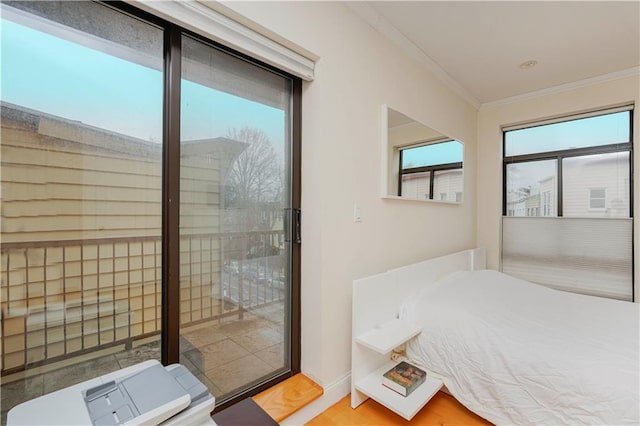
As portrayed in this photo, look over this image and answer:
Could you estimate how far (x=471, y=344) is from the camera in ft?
5.53

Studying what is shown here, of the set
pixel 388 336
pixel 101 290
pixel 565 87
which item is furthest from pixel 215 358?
pixel 565 87

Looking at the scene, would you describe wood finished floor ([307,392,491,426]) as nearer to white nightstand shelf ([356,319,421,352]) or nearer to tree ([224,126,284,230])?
white nightstand shelf ([356,319,421,352])

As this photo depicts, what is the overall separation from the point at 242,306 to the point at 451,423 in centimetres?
135

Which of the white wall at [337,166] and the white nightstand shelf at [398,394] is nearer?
the white nightstand shelf at [398,394]

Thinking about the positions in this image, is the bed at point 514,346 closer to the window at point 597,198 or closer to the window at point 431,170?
the window at point 431,170

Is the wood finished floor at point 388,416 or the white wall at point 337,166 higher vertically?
the white wall at point 337,166

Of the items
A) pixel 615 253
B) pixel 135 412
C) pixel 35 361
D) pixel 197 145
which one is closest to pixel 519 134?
pixel 615 253

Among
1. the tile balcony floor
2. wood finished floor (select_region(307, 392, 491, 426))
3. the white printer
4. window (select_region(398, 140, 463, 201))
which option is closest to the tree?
the tile balcony floor

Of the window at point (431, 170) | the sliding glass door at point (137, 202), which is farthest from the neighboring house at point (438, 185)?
the sliding glass door at point (137, 202)

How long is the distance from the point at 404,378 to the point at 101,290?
1632 mm

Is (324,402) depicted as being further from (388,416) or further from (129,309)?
(129,309)

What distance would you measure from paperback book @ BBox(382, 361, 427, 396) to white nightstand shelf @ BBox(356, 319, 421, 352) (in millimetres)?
217

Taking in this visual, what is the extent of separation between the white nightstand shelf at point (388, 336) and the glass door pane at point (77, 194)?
1.10 m

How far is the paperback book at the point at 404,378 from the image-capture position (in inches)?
66.2
